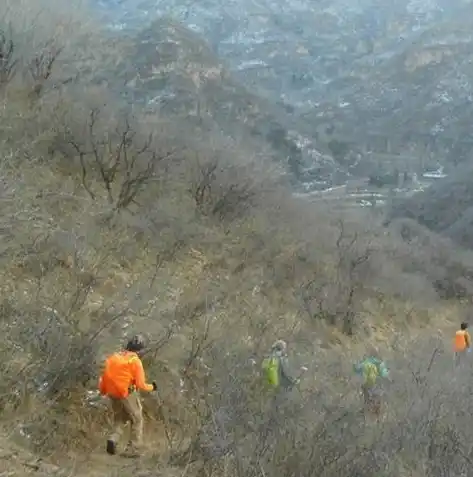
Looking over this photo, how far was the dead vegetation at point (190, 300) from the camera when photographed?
5.74 metres

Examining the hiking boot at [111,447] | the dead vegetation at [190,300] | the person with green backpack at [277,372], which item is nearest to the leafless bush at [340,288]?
the dead vegetation at [190,300]

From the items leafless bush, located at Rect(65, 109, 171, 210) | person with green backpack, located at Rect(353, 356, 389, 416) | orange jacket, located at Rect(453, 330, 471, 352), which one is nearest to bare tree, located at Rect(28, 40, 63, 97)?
leafless bush, located at Rect(65, 109, 171, 210)

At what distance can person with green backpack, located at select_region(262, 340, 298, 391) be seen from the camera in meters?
8.55

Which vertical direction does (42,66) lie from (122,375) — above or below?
above

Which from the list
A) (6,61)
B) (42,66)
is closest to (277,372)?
(6,61)

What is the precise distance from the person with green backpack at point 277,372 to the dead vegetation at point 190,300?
6.7 inches

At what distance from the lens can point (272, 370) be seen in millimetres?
8695

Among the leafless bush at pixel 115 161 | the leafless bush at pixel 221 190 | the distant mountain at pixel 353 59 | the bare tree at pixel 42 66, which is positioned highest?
the bare tree at pixel 42 66

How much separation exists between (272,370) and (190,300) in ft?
8.62

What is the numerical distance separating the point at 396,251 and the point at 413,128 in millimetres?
98648

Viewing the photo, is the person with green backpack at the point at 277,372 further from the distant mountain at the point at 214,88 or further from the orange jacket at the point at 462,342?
the distant mountain at the point at 214,88

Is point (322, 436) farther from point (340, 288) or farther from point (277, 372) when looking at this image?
point (340, 288)

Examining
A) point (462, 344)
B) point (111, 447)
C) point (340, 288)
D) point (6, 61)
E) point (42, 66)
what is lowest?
point (340, 288)

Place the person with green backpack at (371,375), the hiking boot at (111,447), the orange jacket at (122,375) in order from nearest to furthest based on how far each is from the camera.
→ 1. the hiking boot at (111,447)
2. the orange jacket at (122,375)
3. the person with green backpack at (371,375)
